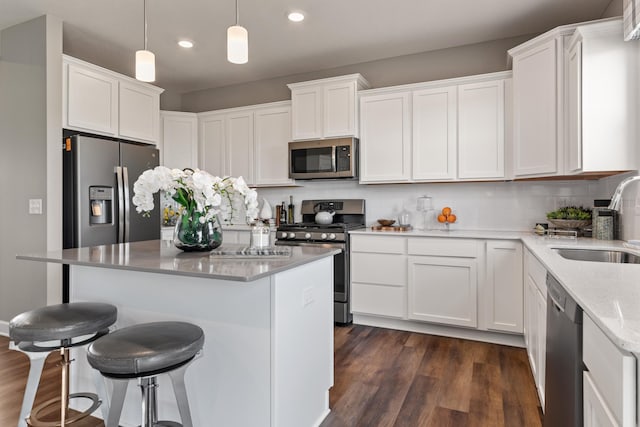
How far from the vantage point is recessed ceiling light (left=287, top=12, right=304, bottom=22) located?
307cm

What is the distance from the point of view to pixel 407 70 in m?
3.94

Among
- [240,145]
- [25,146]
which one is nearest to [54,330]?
[25,146]

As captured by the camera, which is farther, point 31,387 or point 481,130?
point 481,130

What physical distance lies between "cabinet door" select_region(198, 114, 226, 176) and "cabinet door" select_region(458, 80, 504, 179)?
109 inches

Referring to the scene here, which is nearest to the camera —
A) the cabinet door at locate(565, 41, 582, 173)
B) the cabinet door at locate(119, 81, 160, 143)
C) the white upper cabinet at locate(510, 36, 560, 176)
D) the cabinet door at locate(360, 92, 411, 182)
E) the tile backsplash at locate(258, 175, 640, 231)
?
the cabinet door at locate(565, 41, 582, 173)

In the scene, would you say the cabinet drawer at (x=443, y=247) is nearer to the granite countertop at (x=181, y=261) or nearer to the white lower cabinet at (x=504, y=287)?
the white lower cabinet at (x=504, y=287)

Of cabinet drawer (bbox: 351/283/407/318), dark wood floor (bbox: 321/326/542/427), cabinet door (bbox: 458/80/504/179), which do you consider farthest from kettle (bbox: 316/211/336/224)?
cabinet door (bbox: 458/80/504/179)

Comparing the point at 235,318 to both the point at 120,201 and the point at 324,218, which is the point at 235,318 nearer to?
the point at 324,218

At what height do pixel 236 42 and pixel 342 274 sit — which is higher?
pixel 236 42

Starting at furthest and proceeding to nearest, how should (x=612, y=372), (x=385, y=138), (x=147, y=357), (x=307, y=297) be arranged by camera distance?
(x=385, y=138), (x=307, y=297), (x=147, y=357), (x=612, y=372)

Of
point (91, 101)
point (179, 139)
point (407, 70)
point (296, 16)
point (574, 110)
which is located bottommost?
point (574, 110)

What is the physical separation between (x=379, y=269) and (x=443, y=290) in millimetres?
585

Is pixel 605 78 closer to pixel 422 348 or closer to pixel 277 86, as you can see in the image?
pixel 422 348

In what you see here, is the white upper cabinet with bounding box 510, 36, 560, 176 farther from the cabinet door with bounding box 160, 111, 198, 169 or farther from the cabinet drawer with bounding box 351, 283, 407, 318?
the cabinet door with bounding box 160, 111, 198, 169
